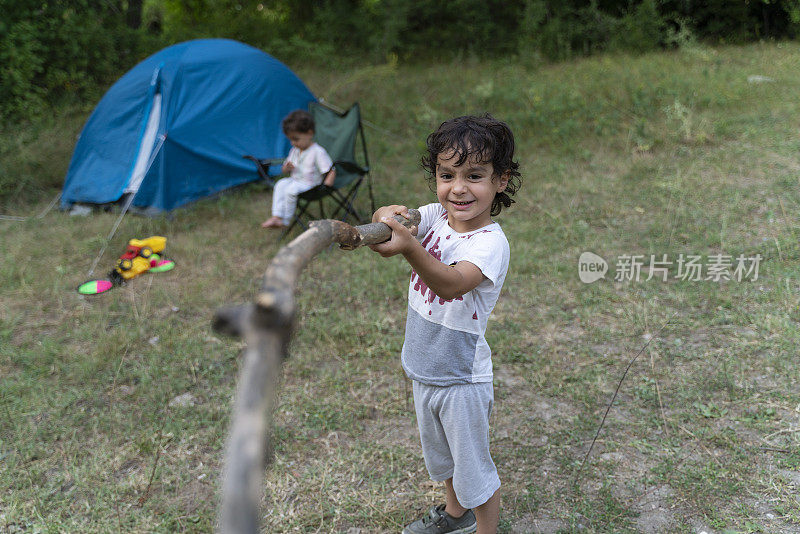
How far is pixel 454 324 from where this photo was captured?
1738 mm

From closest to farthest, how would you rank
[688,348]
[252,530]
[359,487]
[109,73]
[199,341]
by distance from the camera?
[252,530]
[359,487]
[688,348]
[199,341]
[109,73]

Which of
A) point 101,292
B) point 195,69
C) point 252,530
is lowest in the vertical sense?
point 101,292

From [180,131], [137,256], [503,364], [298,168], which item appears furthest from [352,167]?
[503,364]

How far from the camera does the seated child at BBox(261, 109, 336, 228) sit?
513cm

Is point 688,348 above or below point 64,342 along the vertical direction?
above

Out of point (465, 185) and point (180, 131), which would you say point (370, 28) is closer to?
point (180, 131)

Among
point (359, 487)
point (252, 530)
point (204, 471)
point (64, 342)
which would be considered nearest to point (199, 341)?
point (64, 342)

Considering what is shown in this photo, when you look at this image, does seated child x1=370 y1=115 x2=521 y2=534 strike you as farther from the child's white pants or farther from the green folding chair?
the child's white pants

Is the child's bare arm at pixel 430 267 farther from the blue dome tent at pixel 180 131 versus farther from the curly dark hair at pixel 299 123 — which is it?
the blue dome tent at pixel 180 131

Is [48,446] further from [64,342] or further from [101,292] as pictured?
[101,292]

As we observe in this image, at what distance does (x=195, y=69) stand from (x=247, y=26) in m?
5.78

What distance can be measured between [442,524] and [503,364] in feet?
3.99

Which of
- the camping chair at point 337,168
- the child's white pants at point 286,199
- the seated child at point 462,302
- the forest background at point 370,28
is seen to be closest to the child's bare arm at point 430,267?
the seated child at point 462,302

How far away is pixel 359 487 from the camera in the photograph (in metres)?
2.47
